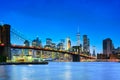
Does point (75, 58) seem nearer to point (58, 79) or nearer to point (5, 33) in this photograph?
point (5, 33)

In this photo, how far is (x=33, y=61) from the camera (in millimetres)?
133125

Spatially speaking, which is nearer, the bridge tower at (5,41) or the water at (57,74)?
the water at (57,74)

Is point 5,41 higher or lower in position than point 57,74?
higher

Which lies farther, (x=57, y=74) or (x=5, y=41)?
(x=5, y=41)

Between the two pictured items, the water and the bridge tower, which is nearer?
the water

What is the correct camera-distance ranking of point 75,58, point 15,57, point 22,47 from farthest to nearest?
point 75,58 → point 15,57 → point 22,47

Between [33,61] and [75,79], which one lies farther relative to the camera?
[33,61]

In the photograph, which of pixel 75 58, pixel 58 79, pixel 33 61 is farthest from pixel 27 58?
pixel 58 79

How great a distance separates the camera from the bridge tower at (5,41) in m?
106

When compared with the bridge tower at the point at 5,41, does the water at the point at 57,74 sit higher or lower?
lower

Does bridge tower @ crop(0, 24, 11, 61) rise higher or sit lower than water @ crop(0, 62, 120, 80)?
higher

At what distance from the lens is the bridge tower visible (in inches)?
4187

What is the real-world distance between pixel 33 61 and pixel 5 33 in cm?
2273

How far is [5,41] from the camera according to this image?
10969cm
